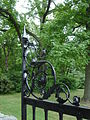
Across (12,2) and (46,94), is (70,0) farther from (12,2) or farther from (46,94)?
(46,94)

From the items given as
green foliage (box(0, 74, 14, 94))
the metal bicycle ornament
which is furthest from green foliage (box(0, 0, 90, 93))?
the metal bicycle ornament

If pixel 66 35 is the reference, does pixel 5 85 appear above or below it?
below

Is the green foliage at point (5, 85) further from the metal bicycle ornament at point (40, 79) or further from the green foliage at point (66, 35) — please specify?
the metal bicycle ornament at point (40, 79)

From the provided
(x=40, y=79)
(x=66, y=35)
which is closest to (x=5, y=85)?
(x=66, y=35)

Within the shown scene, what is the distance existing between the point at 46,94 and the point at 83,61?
5.93 metres

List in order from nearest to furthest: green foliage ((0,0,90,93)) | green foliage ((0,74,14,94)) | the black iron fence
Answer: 1. the black iron fence
2. green foliage ((0,0,90,93))
3. green foliage ((0,74,14,94))

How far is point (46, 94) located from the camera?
108 centimetres

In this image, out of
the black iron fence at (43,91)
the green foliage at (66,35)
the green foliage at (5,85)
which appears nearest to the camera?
the black iron fence at (43,91)

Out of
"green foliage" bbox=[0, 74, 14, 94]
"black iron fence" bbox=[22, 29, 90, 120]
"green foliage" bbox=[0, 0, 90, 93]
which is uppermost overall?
"green foliage" bbox=[0, 0, 90, 93]

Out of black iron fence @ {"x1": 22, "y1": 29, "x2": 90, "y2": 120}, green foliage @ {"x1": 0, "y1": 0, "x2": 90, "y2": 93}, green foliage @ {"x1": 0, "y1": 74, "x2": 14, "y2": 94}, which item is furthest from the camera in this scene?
green foliage @ {"x1": 0, "y1": 74, "x2": 14, "y2": 94}

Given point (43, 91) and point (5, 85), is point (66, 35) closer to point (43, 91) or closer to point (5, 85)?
point (5, 85)

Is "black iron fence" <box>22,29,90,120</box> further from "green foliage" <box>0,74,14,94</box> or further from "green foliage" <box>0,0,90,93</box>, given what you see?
"green foliage" <box>0,74,14,94</box>

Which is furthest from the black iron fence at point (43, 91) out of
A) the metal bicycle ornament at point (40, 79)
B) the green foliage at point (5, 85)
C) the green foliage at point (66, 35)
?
the green foliage at point (5, 85)

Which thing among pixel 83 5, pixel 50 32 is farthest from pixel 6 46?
pixel 83 5
